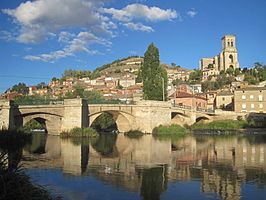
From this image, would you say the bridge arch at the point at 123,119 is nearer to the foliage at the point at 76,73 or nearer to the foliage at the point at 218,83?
the foliage at the point at 218,83

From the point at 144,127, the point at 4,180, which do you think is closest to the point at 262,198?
the point at 4,180

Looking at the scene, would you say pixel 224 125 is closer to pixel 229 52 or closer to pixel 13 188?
pixel 13 188

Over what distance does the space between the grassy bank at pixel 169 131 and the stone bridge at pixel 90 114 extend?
1.07 metres

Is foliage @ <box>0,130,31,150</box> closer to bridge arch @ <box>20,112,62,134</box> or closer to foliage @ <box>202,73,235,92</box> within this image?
bridge arch @ <box>20,112,62,134</box>

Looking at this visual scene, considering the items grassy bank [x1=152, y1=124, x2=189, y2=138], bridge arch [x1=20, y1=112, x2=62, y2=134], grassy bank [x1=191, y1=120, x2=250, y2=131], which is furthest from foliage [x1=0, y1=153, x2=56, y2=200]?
grassy bank [x1=191, y1=120, x2=250, y2=131]

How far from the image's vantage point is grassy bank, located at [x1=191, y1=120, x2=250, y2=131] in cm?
5544

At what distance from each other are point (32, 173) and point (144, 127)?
32557 millimetres

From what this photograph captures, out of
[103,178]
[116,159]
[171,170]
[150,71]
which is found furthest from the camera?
[150,71]

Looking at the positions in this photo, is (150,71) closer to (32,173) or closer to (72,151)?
(72,151)

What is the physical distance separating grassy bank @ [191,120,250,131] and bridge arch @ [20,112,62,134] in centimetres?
2095

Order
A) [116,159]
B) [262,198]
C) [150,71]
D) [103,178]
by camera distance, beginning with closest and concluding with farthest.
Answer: [262,198], [103,178], [116,159], [150,71]

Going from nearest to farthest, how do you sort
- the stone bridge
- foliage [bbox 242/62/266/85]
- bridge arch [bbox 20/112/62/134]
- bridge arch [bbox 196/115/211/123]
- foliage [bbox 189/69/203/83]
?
the stone bridge < bridge arch [bbox 20/112/62/134] < bridge arch [bbox 196/115/211/123] < foliage [bbox 242/62/266/85] < foliage [bbox 189/69/203/83]

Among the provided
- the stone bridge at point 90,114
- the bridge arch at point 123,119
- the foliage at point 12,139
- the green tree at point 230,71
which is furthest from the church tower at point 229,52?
the foliage at point 12,139

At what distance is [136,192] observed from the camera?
49.7ft
